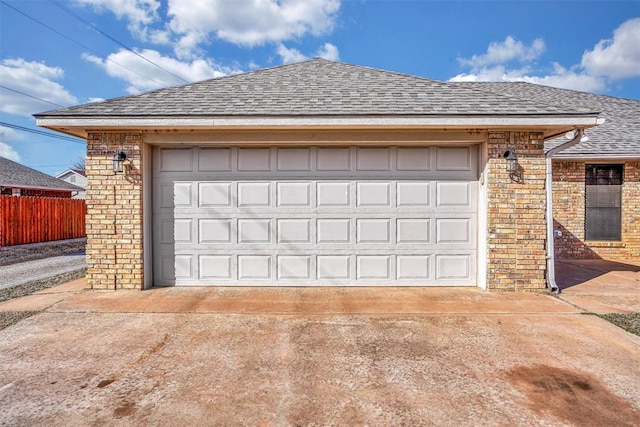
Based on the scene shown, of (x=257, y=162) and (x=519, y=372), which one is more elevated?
(x=257, y=162)

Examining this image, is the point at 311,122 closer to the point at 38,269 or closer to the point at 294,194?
the point at 294,194

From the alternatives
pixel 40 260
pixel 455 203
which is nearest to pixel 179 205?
pixel 455 203

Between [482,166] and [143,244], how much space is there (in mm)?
5689

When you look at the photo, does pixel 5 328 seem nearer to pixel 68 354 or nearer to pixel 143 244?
pixel 68 354

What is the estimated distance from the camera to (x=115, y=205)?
17.4ft

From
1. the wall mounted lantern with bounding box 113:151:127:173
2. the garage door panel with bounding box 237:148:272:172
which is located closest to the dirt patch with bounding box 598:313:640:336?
the garage door panel with bounding box 237:148:272:172

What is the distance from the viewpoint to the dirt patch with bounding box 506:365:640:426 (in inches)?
90.9

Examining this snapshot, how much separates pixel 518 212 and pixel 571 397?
3.31 meters

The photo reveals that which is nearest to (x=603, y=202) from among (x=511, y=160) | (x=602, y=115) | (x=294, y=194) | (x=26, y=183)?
(x=602, y=115)

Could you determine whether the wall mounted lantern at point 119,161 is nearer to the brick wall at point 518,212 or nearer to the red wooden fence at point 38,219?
the brick wall at point 518,212

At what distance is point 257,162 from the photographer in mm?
5641

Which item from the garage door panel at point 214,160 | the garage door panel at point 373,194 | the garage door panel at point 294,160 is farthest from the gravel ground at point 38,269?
the garage door panel at point 373,194

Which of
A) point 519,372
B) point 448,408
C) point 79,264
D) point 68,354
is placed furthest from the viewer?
point 79,264

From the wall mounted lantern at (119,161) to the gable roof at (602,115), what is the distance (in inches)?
264
